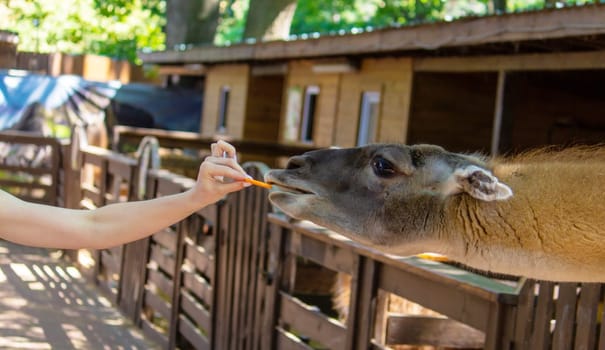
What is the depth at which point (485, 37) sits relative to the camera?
869cm

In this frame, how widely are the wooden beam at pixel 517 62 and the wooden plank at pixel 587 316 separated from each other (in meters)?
5.04

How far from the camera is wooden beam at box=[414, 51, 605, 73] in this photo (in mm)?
8609

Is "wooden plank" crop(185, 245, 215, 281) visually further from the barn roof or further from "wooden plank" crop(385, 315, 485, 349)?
the barn roof

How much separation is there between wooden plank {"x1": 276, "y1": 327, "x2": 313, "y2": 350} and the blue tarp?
42.5ft

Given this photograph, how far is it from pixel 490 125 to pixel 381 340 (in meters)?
8.31

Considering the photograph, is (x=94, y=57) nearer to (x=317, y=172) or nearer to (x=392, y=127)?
(x=392, y=127)

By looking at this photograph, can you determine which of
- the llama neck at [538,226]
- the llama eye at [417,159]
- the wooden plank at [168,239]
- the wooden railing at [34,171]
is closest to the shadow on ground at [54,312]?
the wooden plank at [168,239]

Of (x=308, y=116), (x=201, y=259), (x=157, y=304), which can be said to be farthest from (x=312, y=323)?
(x=308, y=116)

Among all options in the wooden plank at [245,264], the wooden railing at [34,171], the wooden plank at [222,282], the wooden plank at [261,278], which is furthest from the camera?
the wooden railing at [34,171]

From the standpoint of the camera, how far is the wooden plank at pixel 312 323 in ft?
18.2

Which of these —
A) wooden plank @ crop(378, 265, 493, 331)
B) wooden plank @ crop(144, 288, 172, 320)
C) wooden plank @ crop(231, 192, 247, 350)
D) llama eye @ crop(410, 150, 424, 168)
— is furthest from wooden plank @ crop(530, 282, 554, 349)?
wooden plank @ crop(144, 288, 172, 320)

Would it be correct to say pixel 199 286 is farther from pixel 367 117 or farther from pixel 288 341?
pixel 367 117

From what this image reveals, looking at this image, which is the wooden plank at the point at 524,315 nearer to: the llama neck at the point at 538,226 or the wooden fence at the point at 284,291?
the wooden fence at the point at 284,291

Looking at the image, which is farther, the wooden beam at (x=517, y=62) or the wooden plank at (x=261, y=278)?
the wooden beam at (x=517, y=62)
